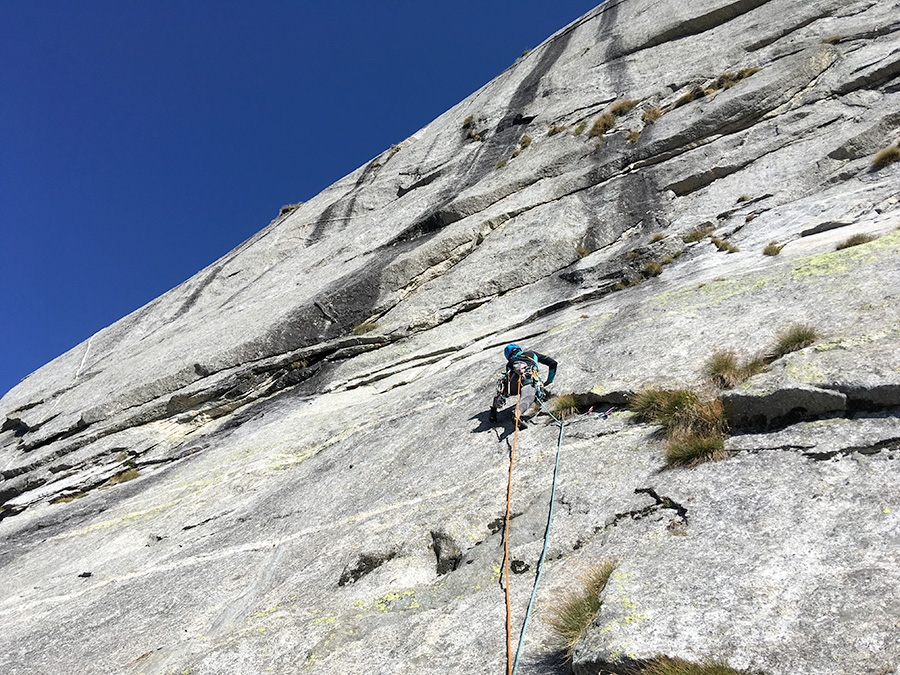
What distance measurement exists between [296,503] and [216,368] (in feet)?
26.2

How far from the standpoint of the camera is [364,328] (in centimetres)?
1573

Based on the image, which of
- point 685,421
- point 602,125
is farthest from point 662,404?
point 602,125

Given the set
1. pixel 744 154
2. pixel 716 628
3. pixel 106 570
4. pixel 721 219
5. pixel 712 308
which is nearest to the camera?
pixel 716 628

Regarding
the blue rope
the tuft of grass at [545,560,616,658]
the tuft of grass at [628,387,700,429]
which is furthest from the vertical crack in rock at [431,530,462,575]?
the tuft of grass at [628,387,700,429]

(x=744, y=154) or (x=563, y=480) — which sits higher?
(x=744, y=154)

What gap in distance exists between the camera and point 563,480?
661 centimetres

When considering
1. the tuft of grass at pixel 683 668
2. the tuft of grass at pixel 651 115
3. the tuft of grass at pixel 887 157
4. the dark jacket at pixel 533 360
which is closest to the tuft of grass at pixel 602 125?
the tuft of grass at pixel 651 115

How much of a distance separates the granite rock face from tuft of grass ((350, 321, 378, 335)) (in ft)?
0.17

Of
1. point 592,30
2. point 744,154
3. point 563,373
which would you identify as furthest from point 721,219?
point 592,30

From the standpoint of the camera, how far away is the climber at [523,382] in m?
8.52

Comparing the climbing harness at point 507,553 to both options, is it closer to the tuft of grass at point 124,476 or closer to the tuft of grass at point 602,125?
the tuft of grass at point 124,476

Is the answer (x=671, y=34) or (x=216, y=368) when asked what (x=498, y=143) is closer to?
(x=671, y=34)

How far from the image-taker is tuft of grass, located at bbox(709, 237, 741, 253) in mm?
11578

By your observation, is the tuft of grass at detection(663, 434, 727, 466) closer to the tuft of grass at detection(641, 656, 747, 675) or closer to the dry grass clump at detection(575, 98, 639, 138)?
the tuft of grass at detection(641, 656, 747, 675)
